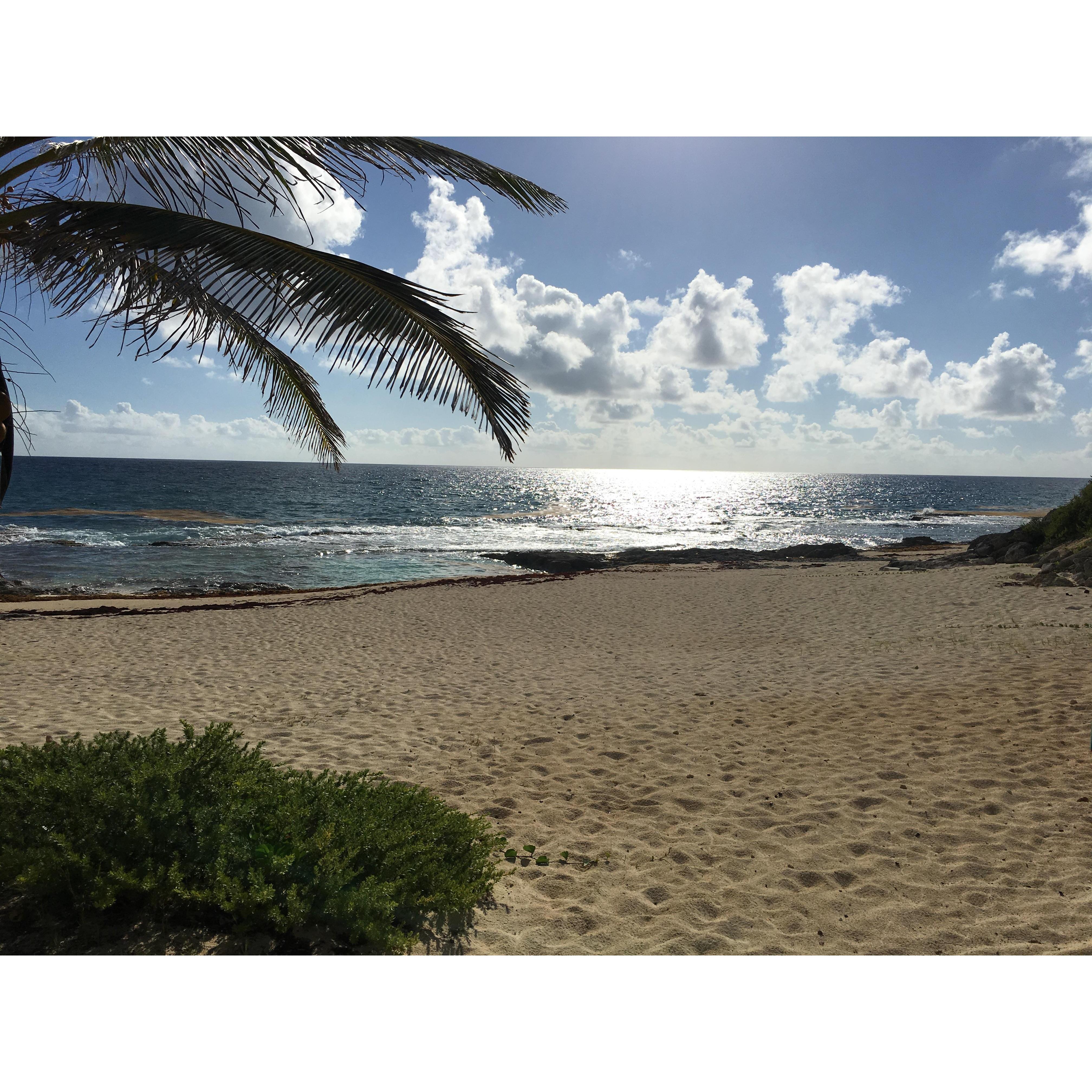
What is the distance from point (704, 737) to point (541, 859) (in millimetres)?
2868

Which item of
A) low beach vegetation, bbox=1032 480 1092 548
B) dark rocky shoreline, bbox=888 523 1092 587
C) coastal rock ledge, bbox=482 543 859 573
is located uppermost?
low beach vegetation, bbox=1032 480 1092 548

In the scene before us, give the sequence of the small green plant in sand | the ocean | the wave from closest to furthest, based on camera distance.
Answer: the small green plant in sand → the ocean → the wave

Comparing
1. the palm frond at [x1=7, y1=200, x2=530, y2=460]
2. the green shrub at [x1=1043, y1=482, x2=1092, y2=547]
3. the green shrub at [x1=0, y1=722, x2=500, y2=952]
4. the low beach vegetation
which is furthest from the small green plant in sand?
the green shrub at [x1=1043, y1=482, x2=1092, y2=547]

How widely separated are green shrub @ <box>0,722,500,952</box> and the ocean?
12.0 m

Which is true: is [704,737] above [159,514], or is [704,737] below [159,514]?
below

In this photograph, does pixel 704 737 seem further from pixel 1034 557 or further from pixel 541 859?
pixel 1034 557

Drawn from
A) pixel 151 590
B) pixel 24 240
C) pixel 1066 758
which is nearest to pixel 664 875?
pixel 1066 758

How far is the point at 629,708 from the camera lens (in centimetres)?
734

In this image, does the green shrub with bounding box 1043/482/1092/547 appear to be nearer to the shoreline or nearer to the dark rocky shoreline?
the dark rocky shoreline

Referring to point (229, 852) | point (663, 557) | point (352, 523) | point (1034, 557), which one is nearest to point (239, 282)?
point (229, 852)

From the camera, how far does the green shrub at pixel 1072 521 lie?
17141 millimetres

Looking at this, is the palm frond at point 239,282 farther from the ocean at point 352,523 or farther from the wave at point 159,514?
the wave at point 159,514

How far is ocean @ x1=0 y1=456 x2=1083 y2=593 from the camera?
25891mm

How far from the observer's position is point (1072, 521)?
17859mm
